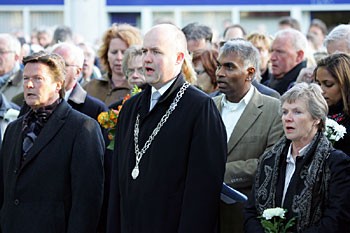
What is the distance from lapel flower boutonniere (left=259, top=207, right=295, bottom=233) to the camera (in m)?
5.32

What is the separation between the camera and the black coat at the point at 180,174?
526 centimetres

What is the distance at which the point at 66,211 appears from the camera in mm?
5977

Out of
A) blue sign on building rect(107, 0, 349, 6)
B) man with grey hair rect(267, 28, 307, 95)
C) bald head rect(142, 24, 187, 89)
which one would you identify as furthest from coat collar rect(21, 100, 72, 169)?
blue sign on building rect(107, 0, 349, 6)

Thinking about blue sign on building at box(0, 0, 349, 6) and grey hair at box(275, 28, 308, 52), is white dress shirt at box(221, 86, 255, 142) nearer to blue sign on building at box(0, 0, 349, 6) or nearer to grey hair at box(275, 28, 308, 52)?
grey hair at box(275, 28, 308, 52)

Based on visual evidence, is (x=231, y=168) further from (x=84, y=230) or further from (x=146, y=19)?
(x=146, y=19)

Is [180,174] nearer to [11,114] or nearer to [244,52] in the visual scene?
[244,52]

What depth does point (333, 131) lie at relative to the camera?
19.0 ft

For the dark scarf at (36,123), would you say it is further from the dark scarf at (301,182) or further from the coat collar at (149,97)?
the dark scarf at (301,182)

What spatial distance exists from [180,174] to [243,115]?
1.30 m

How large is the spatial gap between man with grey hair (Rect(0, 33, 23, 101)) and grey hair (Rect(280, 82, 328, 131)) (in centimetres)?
465

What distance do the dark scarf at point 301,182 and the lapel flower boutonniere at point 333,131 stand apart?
8.9 inches

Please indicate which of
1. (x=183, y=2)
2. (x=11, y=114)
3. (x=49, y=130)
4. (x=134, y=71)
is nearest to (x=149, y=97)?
(x=49, y=130)

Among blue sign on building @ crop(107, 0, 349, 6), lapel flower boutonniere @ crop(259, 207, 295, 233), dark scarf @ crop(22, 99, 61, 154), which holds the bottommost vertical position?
lapel flower boutonniere @ crop(259, 207, 295, 233)

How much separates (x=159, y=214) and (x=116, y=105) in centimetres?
237
